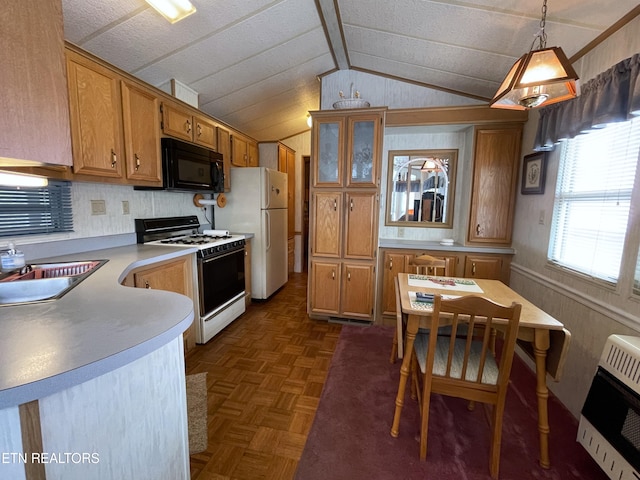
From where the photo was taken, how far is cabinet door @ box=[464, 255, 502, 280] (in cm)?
290

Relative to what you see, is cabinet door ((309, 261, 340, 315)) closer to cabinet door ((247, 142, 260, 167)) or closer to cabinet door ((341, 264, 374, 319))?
cabinet door ((341, 264, 374, 319))

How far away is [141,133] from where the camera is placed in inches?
87.7

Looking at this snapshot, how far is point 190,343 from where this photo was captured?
2496 mm

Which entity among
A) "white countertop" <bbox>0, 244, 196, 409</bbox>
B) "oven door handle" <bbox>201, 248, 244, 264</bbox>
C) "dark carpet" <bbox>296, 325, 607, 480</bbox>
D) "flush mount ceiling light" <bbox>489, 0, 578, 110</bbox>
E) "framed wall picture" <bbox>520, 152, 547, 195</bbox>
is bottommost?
"dark carpet" <bbox>296, 325, 607, 480</bbox>

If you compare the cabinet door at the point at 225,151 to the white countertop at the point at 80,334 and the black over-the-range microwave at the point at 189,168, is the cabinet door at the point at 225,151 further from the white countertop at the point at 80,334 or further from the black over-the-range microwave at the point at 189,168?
the white countertop at the point at 80,334

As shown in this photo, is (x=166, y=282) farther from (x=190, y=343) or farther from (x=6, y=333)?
(x=6, y=333)

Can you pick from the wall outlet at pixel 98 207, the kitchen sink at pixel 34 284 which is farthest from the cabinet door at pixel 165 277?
the wall outlet at pixel 98 207

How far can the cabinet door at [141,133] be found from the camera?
2100 millimetres

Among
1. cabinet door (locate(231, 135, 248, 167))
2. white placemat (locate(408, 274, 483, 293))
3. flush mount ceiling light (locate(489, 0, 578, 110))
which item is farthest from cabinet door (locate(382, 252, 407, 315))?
cabinet door (locate(231, 135, 248, 167))

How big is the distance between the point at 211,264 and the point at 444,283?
79.5 inches

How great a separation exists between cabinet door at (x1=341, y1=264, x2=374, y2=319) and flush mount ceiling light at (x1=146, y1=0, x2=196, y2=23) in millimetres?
2470

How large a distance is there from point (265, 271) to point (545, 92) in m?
3.13

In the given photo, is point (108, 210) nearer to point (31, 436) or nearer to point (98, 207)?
point (98, 207)

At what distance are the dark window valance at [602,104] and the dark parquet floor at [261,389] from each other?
244cm
